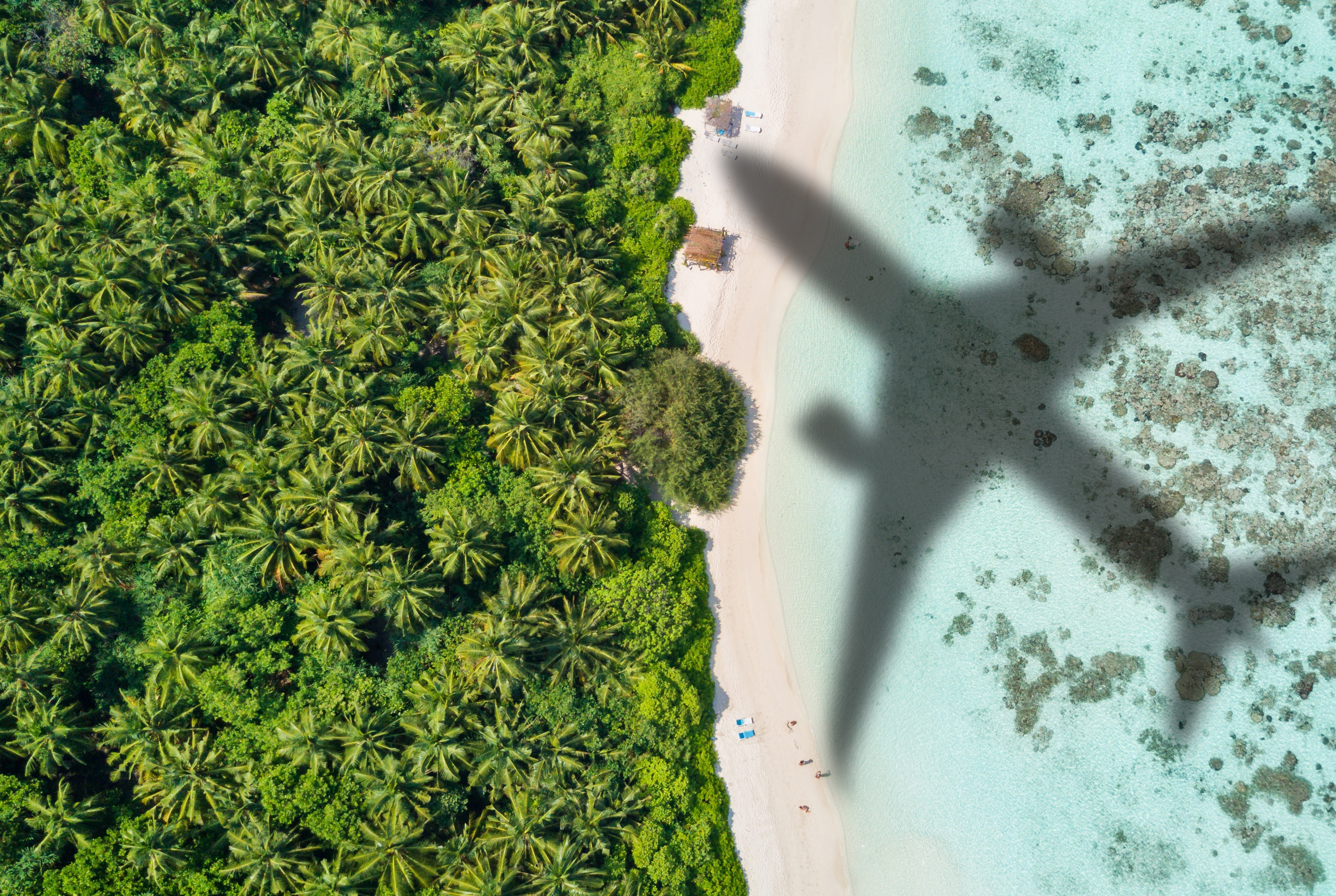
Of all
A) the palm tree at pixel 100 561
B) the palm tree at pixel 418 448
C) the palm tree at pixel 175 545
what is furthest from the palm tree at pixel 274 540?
the palm tree at pixel 100 561

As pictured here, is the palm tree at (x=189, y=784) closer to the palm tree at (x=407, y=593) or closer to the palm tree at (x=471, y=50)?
the palm tree at (x=407, y=593)

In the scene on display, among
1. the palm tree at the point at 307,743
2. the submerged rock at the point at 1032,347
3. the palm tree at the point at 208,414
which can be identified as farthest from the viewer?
the submerged rock at the point at 1032,347

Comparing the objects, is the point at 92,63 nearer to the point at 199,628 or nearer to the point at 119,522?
the point at 119,522

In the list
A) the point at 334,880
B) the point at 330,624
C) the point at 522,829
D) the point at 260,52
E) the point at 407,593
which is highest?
the point at 260,52

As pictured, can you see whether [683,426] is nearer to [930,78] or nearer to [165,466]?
[165,466]

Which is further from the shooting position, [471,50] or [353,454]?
[471,50]

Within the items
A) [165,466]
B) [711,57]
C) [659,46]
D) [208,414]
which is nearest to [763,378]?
[711,57]

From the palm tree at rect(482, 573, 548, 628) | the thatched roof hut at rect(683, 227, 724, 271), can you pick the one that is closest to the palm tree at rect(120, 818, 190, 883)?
the palm tree at rect(482, 573, 548, 628)
